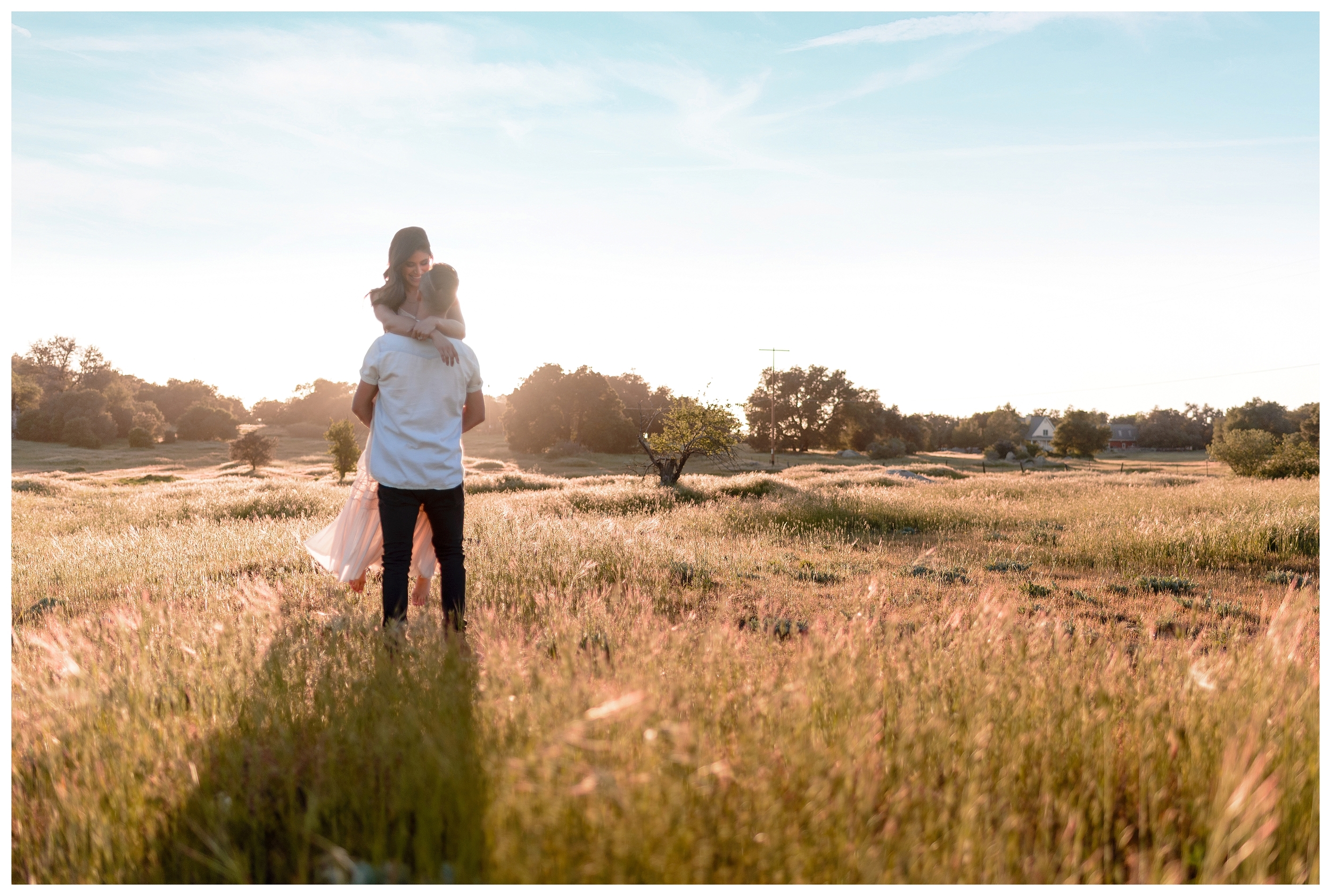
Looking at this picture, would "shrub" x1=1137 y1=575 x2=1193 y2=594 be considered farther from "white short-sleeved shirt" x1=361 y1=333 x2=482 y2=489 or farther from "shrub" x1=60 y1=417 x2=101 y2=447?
"shrub" x1=60 y1=417 x2=101 y2=447

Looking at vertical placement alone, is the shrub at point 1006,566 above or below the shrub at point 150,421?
below

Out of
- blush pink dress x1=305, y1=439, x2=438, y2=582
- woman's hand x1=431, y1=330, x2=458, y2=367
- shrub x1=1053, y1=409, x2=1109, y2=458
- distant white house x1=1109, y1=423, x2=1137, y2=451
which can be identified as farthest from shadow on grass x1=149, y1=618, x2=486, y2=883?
distant white house x1=1109, y1=423, x2=1137, y2=451

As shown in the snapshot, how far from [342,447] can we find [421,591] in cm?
3137

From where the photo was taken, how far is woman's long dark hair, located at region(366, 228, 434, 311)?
164 inches

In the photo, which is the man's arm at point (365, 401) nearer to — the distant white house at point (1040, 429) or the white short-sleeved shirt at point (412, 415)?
the white short-sleeved shirt at point (412, 415)

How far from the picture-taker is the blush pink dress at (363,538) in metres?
4.65

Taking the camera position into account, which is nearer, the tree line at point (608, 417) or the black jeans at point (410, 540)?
the black jeans at point (410, 540)

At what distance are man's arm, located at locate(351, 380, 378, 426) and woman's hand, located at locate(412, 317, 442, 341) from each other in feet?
1.50

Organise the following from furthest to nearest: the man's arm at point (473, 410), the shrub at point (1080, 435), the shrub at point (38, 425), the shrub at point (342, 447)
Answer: the shrub at point (1080, 435), the shrub at point (38, 425), the shrub at point (342, 447), the man's arm at point (473, 410)

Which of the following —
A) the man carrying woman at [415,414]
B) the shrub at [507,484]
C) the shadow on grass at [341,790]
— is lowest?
the shrub at [507,484]

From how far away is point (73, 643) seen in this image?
3.61 metres

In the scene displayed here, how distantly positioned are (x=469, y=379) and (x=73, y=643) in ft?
8.29

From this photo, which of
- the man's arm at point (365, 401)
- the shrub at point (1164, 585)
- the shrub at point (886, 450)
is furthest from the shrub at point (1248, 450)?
the man's arm at point (365, 401)

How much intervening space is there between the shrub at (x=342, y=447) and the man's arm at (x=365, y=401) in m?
31.2
